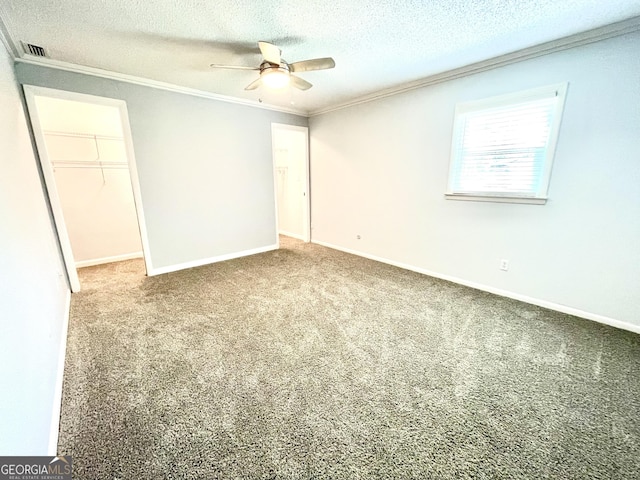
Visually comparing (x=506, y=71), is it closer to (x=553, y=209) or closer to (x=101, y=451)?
(x=553, y=209)

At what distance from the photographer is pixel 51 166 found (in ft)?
9.65

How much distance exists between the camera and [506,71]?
2.65 m

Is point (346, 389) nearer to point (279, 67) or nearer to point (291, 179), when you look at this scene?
point (279, 67)

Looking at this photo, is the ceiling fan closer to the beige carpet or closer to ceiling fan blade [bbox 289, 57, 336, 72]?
ceiling fan blade [bbox 289, 57, 336, 72]

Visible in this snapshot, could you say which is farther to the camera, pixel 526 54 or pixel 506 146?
pixel 506 146

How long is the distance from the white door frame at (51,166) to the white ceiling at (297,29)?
347 millimetres

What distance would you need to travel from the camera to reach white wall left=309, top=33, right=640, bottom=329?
2.18 meters

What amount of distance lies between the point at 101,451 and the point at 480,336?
2615 mm

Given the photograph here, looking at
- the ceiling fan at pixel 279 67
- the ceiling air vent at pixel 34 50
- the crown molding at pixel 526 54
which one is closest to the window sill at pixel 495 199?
the crown molding at pixel 526 54

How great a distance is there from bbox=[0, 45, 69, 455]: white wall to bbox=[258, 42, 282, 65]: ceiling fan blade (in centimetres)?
178

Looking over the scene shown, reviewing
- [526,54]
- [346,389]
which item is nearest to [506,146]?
[526,54]

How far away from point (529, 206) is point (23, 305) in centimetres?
392

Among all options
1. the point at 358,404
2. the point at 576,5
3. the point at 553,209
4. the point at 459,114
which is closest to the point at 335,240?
the point at 459,114

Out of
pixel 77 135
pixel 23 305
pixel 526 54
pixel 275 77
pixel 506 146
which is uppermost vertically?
pixel 526 54
